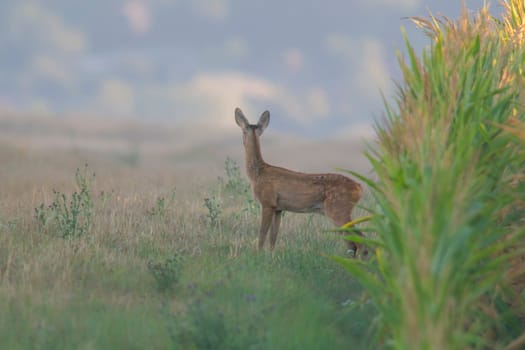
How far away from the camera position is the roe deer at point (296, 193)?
31.2 feet

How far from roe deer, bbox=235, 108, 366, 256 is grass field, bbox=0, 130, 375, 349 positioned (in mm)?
439

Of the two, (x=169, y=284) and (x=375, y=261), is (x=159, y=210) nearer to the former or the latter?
(x=169, y=284)

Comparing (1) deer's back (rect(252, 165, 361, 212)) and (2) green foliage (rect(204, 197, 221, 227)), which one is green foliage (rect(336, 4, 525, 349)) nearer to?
(1) deer's back (rect(252, 165, 361, 212))

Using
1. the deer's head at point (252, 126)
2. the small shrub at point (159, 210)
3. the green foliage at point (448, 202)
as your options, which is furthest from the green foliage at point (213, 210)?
the green foliage at point (448, 202)

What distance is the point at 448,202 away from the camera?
17.2 feet

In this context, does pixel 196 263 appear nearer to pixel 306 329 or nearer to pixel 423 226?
pixel 306 329

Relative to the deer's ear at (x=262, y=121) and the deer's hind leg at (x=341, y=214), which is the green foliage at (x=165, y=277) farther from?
the deer's ear at (x=262, y=121)

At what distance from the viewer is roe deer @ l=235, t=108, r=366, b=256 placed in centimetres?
952

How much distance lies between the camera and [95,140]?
63.7 meters

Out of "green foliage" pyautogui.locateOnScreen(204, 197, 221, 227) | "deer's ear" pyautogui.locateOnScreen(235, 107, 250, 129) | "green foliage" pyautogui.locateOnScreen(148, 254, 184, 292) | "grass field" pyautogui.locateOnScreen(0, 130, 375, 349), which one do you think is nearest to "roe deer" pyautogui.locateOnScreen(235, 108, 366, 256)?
"deer's ear" pyautogui.locateOnScreen(235, 107, 250, 129)

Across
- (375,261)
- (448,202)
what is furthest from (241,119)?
(448,202)

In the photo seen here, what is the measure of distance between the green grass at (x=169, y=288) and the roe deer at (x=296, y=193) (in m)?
0.45

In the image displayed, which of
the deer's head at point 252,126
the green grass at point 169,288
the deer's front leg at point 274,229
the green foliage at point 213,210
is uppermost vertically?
the deer's head at point 252,126

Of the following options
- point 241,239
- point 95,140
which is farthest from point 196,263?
point 95,140
